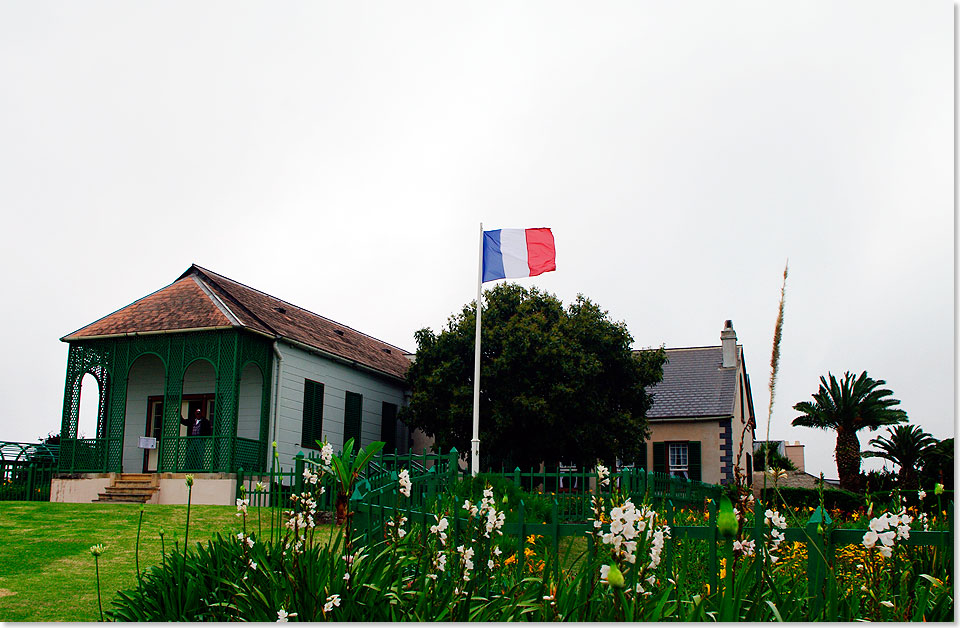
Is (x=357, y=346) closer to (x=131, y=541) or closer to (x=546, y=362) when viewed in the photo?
(x=546, y=362)

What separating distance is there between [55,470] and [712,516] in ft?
63.5

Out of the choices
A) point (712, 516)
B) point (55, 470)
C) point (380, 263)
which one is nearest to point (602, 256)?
point (380, 263)

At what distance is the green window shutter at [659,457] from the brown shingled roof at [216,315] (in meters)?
9.78

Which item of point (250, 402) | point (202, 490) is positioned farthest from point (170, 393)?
point (202, 490)

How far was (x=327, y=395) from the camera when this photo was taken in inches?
859

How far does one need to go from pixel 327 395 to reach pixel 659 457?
11.9m

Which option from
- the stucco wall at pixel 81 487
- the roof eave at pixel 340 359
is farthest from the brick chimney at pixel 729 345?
the stucco wall at pixel 81 487

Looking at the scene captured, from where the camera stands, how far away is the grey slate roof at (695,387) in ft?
89.4

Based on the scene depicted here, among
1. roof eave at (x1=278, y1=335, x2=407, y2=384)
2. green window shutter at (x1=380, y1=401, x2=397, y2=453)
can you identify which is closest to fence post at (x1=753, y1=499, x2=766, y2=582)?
roof eave at (x1=278, y1=335, x2=407, y2=384)

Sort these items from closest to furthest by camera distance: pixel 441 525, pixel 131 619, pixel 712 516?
1. pixel 441 525
2. pixel 712 516
3. pixel 131 619

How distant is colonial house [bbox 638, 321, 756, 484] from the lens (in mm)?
26500

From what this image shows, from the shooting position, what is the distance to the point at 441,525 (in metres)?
4.33

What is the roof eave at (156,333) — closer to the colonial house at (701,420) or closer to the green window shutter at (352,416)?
the green window shutter at (352,416)

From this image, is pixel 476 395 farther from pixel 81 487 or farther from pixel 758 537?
pixel 758 537
